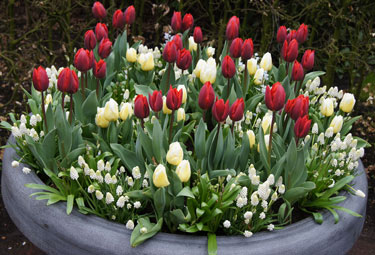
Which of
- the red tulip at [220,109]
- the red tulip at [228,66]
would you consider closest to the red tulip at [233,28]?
the red tulip at [228,66]

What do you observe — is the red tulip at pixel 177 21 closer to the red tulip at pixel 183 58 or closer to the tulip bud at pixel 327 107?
the red tulip at pixel 183 58

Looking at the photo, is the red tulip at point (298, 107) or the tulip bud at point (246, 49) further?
the tulip bud at point (246, 49)

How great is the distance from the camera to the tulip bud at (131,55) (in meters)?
2.30

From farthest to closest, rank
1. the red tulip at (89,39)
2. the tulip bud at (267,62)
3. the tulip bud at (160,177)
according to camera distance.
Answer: the tulip bud at (267,62) < the red tulip at (89,39) < the tulip bud at (160,177)

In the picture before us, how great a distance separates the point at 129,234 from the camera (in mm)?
1571

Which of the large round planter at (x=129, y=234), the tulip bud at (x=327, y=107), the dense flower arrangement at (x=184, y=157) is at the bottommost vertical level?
the large round planter at (x=129, y=234)

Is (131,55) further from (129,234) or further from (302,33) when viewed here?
(129,234)

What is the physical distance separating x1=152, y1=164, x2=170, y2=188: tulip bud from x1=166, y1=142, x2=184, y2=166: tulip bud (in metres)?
0.07

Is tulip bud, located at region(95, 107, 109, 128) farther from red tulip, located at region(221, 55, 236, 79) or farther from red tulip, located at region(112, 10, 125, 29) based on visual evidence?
red tulip, located at region(112, 10, 125, 29)

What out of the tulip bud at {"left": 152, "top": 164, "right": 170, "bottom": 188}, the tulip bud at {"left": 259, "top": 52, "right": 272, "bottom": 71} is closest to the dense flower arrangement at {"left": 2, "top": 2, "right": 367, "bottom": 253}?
the tulip bud at {"left": 152, "top": 164, "right": 170, "bottom": 188}

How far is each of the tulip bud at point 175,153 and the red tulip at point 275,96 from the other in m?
0.32

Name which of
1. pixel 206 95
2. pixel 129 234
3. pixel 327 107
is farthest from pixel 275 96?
pixel 129 234

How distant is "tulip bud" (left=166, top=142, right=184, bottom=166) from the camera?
155 cm

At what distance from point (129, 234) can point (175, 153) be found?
29 centimetres
